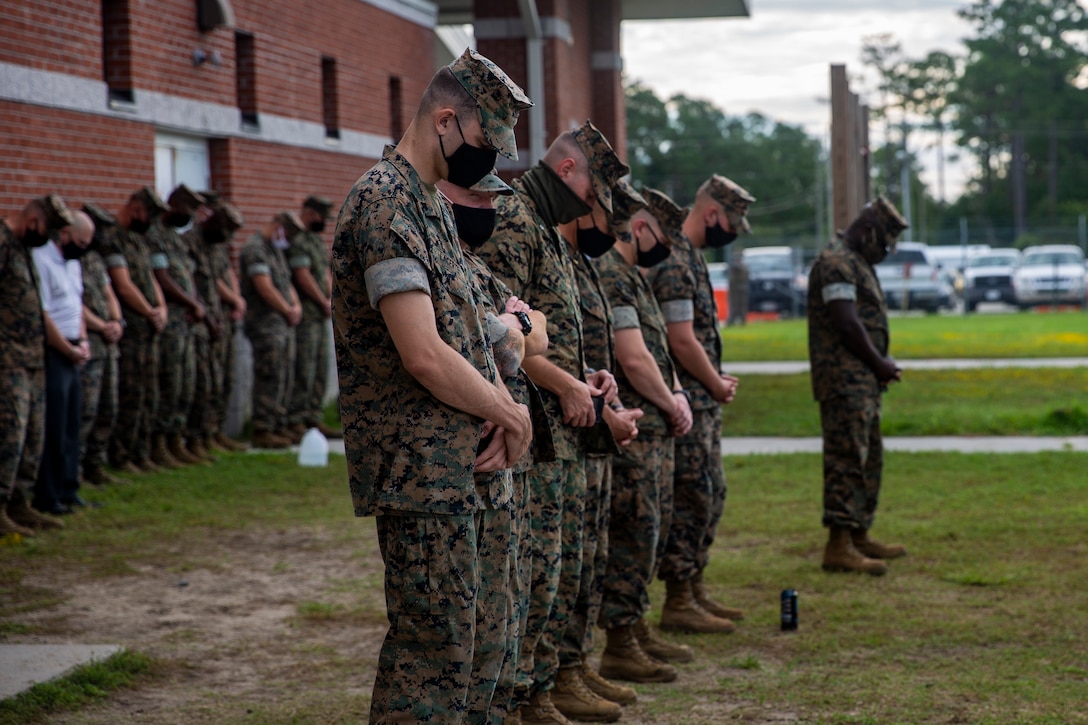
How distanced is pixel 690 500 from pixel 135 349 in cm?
632

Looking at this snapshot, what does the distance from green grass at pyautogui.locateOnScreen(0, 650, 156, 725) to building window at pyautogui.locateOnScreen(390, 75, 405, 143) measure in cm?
1407

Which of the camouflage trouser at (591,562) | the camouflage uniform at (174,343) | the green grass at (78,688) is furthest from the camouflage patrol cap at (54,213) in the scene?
the camouflage trouser at (591,562)

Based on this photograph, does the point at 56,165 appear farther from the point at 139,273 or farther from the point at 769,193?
the point at 769,193

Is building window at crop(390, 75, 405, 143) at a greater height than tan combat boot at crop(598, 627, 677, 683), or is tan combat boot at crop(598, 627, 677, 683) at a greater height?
building window at crop(390, 75, 405, 143)

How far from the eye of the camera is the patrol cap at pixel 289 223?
1389cm

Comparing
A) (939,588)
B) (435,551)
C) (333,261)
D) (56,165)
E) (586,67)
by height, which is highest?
(586,67)

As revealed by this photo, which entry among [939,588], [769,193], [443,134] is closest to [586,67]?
[939,588]

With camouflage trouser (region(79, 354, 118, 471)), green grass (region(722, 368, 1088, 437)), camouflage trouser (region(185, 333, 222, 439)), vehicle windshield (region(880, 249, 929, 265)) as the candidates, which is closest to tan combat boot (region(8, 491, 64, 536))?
camouflage trouser (region(79, 354, 118, 471))

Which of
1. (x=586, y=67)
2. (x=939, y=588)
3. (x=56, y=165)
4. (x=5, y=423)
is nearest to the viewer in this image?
(x=939, y=588)

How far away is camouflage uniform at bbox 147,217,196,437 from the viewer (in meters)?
11.9

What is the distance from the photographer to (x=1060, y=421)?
13.7 meters

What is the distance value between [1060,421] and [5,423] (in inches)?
396

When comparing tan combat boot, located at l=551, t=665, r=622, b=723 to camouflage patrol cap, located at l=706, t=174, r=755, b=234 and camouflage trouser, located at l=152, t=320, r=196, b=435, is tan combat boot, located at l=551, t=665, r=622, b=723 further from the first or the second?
camouflage trouser, located at l=152, t=320, r=196, b=435

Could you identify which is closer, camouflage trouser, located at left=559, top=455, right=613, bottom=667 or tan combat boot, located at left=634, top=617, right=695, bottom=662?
camouflage trouser, located at left=559, top=455, right=613, bottom=667
